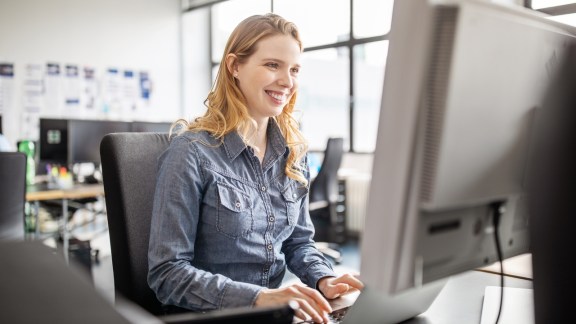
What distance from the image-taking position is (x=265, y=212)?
1164mm

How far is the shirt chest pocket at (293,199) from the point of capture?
122 centimetres

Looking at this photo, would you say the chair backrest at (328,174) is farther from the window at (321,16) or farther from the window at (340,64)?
the window at (321,16)

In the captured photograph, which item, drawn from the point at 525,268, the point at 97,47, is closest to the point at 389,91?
the point at 525,268

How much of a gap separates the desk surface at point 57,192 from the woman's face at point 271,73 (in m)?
2.02

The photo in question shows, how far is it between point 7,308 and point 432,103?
434 mm

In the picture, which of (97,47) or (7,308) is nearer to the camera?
(7,308)

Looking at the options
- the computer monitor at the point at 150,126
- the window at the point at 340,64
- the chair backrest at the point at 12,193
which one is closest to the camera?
the chair backrest at the point at 12,193

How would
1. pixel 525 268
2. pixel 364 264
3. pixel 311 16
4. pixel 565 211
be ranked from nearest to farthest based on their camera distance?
pixel 364 264
pixel 565 211
pixel 525 268
pixel 311 16

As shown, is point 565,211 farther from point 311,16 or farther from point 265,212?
point 311,16

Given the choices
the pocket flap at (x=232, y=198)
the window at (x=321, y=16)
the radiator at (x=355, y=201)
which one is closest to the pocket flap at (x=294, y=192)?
the pocket flap at (x=232, y=198)

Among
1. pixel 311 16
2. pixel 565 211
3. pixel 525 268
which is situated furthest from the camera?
pixel 311 16

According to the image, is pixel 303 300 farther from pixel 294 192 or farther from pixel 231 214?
pixel 294 192

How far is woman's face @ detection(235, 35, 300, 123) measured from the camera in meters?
1.19

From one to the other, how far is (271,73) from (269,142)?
19cm
